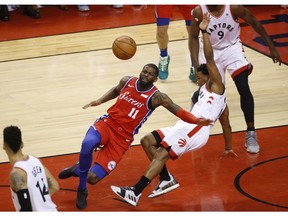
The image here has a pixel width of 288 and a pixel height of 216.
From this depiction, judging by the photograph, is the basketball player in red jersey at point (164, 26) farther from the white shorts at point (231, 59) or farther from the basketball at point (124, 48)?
the basketball at point (124, 48)

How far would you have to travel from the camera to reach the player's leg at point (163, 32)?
11367 millimetres

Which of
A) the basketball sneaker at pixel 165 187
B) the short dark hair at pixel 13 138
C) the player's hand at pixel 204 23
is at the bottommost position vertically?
the basketball sneaker at pixel 165 187

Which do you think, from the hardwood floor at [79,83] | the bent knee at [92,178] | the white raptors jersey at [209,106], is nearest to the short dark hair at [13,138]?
the bent knee at [92,178]

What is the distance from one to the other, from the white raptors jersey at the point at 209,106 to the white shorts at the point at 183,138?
0.16 metres

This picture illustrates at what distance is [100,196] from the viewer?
7941 millimetres

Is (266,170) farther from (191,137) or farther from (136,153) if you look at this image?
(136,153)

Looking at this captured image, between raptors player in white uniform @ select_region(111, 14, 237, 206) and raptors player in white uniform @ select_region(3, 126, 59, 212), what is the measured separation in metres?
1.58

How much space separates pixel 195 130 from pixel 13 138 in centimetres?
Result: 257

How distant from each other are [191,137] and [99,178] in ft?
3.35

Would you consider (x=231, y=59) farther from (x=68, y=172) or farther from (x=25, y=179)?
(x=25, y=179)

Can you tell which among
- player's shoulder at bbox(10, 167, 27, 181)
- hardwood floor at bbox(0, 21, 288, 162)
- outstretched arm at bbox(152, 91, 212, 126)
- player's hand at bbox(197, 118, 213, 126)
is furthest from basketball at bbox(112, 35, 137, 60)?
player's shoulder at bbox(10, 167, 27, 181)
